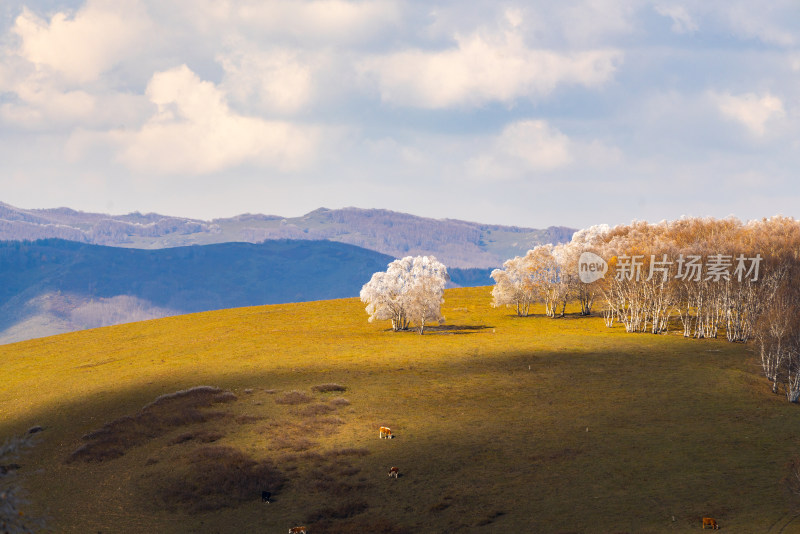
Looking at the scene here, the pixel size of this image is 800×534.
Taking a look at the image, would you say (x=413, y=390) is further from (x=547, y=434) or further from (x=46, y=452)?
(x=46, y=452)

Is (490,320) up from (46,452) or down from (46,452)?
up

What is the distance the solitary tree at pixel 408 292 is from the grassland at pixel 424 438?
8475mm

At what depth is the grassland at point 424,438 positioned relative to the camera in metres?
42.5

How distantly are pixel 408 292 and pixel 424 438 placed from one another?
5642 cm

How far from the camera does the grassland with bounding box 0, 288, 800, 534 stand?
42.5 meters

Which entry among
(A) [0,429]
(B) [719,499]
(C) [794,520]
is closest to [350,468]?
(B) [719,499]

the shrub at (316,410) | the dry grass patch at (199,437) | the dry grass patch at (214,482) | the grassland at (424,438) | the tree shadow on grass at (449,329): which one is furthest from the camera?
the tree shadow on grass at (449,329)

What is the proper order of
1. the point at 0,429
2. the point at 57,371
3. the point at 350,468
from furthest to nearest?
the point at 57,371 < the point at 0,429 < the point at 350,468

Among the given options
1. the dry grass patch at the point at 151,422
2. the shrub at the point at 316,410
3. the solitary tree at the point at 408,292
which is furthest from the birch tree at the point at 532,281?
the dry grass patch at the point at 151,422

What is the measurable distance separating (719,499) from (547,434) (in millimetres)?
17192

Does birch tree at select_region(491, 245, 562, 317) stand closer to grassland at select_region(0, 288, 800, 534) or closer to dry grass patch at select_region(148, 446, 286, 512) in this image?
grassland at select_region(0, 288, 800, 534)

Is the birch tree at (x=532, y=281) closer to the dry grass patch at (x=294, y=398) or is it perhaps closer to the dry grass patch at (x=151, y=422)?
the dry grass patch at (x=294, y=398)

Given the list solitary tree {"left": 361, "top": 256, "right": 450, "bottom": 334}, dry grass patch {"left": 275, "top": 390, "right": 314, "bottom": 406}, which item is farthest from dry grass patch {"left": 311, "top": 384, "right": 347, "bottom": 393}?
solitary tree {"left": 361, "top": 256, "right": 450, "bottom": 334}

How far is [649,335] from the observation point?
4043 inches
